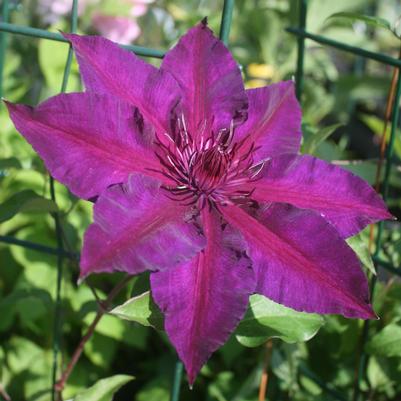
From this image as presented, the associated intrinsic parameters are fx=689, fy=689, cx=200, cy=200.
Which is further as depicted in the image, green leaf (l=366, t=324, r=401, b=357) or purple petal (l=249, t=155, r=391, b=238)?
green leaf (l=366, t=324, r=401, b=357)

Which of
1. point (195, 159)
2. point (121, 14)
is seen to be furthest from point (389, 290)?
point (121, 14)

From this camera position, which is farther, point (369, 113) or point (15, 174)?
point (369, 113)

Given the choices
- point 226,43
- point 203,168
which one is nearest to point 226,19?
point 226,43

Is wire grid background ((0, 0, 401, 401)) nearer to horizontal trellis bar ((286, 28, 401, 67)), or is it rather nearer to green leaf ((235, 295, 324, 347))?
horizontal trellis bar ((286, 28, 401, 67))

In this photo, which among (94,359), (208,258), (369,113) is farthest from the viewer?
(369,113)

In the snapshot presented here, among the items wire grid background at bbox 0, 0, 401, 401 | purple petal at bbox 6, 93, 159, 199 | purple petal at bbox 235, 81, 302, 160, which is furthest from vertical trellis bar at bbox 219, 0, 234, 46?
purple petal at bbox 6, 93, 159, 199

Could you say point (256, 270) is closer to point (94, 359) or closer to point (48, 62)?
point (94, 359)

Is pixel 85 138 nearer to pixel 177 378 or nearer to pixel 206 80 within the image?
pixel 206 80
